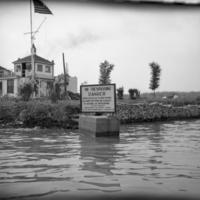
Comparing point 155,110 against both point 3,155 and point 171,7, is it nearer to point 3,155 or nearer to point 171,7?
point 3,155

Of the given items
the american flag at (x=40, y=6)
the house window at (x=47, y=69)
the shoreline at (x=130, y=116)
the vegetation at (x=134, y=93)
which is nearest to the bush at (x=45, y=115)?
the shoreline at (x=130, y=116)

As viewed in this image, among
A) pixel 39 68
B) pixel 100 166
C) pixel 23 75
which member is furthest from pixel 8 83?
pixel 100 166

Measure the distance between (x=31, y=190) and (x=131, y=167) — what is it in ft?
6.87

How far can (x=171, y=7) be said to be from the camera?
7.02 ft

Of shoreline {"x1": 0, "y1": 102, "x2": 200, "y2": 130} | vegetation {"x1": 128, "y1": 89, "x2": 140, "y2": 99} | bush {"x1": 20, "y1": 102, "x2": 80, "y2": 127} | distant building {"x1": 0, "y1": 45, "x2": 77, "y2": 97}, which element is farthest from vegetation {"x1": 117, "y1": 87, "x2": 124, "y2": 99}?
bush {"x1": 20, "y1": 102, "x2": 80, "y2": 127}

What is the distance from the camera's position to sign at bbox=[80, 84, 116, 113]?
11273mm

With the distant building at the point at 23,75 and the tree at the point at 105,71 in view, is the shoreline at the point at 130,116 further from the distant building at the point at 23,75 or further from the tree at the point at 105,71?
the distant building at the point at 23,75

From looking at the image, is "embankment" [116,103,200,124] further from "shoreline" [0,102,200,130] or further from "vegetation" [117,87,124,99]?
"vegetation" [117,87,124,99]

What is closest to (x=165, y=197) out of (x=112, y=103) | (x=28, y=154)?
(x=28, y=154)

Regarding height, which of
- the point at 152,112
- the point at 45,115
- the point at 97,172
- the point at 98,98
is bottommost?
the point at 97,172

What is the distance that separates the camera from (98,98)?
11.6m

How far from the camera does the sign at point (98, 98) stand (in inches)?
Answer: 444

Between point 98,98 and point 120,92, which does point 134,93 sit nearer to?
point 120,92

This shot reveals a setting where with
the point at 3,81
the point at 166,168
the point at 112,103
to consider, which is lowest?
the point at 166,168
